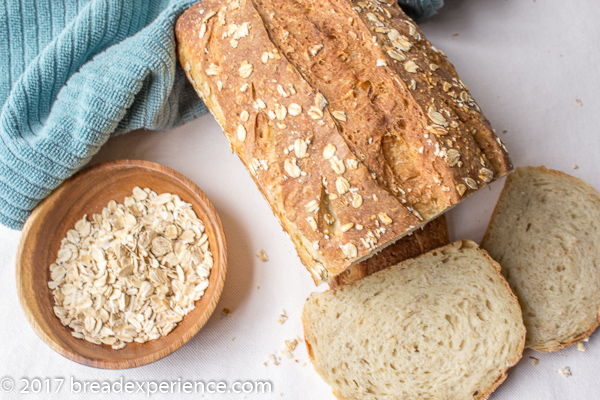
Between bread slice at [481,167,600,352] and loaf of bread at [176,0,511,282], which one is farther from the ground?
loaf of bread at [176,0,511,282]

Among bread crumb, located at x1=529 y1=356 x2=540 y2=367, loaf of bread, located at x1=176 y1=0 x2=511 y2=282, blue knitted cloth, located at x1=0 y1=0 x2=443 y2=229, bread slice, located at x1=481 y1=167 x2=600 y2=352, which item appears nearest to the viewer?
loaf of bread, located at x1=176 y1=0 x2=511 y2=282

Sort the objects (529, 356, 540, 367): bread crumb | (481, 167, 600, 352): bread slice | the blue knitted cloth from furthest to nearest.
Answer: (529, 356, 540, 367): bread crumb
(481, 167, 600, 352): bread slice
the blue knitted cloth

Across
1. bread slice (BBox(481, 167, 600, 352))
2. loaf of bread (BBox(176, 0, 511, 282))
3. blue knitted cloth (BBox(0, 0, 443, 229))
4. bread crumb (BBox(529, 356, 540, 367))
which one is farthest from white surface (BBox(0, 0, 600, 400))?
loaf of bread (BBox(176, 0, 511, 282))

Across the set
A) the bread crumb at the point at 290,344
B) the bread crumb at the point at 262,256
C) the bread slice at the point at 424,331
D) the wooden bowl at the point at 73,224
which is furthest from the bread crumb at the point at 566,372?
the wooden bowl at the point at 73,224

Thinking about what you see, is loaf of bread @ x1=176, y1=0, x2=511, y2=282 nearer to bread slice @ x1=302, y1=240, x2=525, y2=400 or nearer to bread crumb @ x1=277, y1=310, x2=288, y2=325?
bread slice @ x1=302, y1=240, x2=525, y2=400

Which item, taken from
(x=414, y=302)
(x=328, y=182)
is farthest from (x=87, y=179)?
(x=414, y=302)

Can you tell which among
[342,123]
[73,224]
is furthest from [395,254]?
[73,224]

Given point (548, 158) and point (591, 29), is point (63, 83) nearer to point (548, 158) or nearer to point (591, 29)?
point (548, 158)

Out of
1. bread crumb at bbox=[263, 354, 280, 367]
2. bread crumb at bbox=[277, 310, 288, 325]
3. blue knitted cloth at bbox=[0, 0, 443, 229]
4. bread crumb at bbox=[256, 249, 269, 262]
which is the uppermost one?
blue knitted cloth at bbox=[0, 0, 443, 229]

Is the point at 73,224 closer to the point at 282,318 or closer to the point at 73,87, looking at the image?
the point at 73,87
